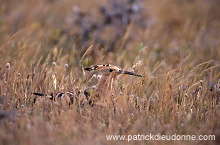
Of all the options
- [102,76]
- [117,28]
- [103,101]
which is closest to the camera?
[103,101]

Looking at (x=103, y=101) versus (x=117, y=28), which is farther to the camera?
(x=117, y=28)

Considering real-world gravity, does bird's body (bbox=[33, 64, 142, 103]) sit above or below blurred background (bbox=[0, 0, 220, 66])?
below

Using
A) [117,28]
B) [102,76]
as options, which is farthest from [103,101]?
[117,28]

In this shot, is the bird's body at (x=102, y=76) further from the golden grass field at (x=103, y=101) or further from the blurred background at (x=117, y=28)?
the blurred background at (x=117, y=28)

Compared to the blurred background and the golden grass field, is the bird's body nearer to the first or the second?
the golden grass field

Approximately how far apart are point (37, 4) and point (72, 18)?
216 cm

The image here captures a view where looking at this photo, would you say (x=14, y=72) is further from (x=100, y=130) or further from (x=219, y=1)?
(x=219, y=1)

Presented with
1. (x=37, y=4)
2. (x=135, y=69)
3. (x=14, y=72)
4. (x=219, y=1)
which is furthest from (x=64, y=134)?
(x=219, y=1)

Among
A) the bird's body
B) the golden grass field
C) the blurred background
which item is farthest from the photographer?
the blurred background

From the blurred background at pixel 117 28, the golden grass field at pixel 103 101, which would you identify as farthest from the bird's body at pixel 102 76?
the blurred background at pixel 117 28

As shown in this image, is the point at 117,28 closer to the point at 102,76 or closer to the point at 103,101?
the point at 102,76

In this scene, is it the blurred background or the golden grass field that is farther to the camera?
the blurred background

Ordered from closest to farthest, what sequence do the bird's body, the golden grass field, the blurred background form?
the golden grass field → the bird's body → the blurred background

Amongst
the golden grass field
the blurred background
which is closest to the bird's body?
the golden grass field
